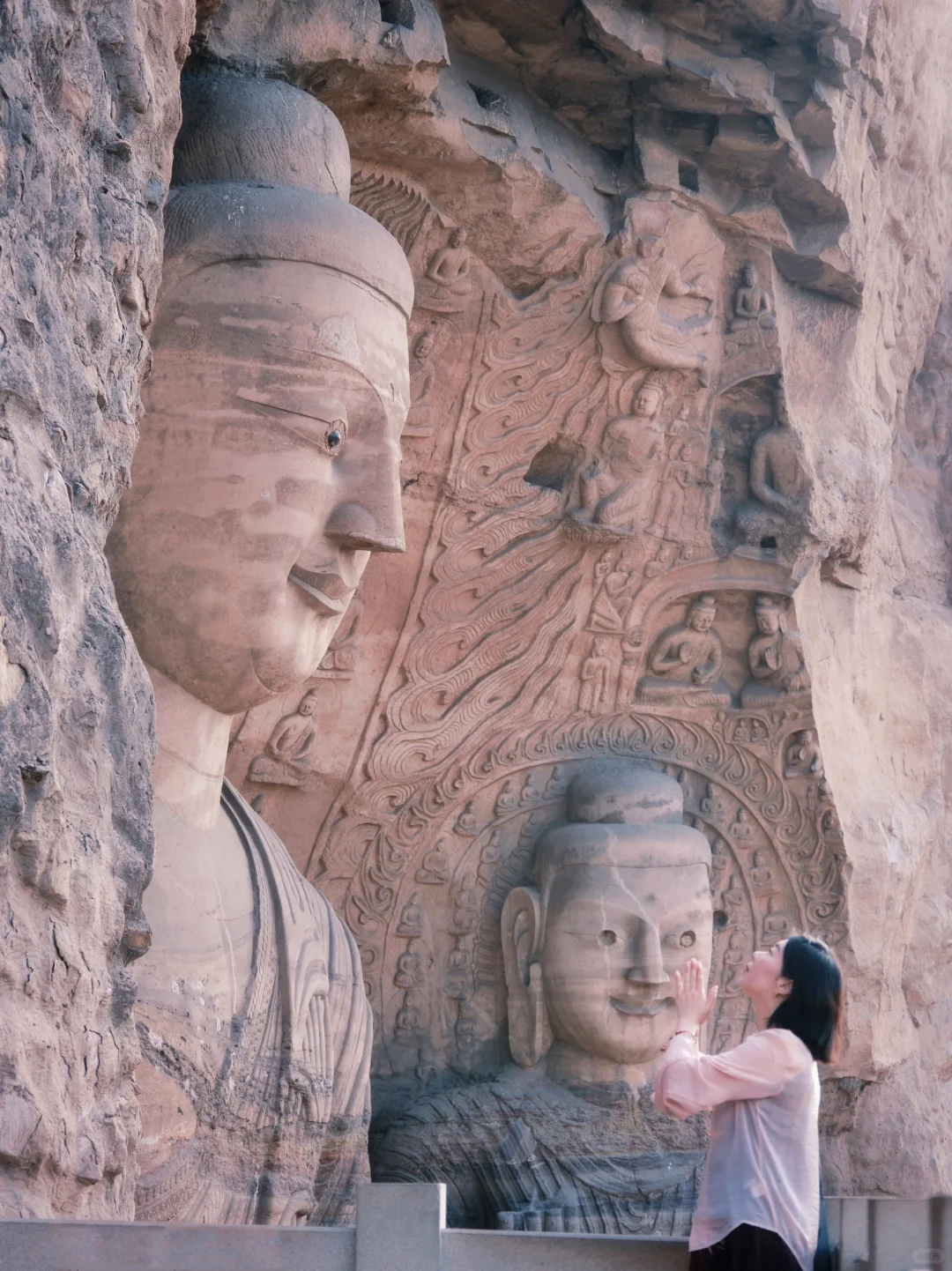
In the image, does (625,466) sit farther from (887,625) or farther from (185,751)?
(185,751)

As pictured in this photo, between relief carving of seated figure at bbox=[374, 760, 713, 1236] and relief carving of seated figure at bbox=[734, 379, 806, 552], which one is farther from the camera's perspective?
relief carving of seated figure at bbox=[734, 379, 806, 552]

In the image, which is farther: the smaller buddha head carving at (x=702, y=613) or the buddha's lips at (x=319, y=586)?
the smaller buddha head carving at (x=702, y=613)

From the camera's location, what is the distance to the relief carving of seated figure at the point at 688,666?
6301 millimetres

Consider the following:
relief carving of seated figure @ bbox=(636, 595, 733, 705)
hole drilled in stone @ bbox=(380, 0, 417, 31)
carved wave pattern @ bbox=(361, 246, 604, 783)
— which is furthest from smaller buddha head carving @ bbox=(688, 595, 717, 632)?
hole drilled in stone @ bbox=(380, 0, 417, 31)

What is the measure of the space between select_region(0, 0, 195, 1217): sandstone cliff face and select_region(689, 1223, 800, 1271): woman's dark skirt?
1031 mm

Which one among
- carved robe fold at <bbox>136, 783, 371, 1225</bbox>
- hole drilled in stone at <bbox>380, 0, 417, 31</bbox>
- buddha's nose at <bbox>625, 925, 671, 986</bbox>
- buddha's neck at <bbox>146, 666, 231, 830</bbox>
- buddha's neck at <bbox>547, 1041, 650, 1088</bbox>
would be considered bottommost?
buddha's neck at <bbox>547, 1041, 650, 1088</bbox>

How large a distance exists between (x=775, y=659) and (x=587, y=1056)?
1458mm

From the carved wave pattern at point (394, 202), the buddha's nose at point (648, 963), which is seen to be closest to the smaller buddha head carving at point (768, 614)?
the buddha's nose at point (648, 963)

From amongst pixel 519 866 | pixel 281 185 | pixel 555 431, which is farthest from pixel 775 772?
pixel 281 185

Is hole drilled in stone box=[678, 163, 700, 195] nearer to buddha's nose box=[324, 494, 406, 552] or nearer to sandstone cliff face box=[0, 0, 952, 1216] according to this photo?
sandstone cliff face box=[0, 0, 952, 1216]

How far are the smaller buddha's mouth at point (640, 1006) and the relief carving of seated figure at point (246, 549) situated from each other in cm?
143

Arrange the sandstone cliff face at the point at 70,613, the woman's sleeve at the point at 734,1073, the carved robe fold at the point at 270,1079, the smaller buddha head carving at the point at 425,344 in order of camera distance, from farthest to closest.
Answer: the smaller buddha head carving at the point at 425,344
the carved robe fold at the point at 270,1079
the woman's sleeve at the point at 734,1073
the sandstone cliff face at the point at 70,613

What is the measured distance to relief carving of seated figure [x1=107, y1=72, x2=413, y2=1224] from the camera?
433 centimetres

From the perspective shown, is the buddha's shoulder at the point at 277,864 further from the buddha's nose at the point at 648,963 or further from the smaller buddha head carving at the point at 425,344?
the smaller buddha head carving at the point at 425,344
